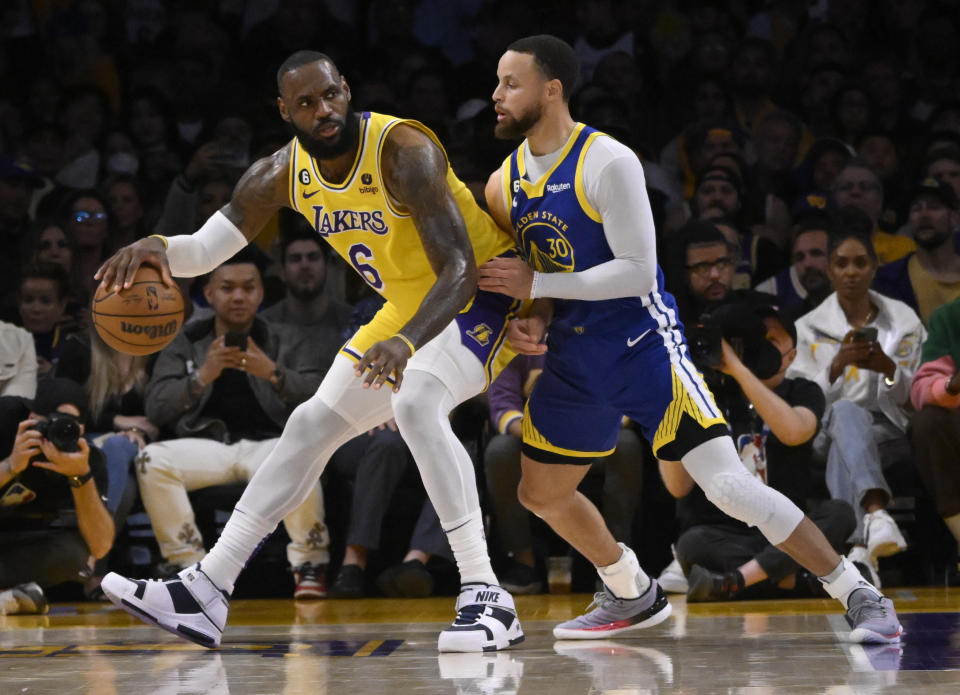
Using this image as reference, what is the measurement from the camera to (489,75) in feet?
27.8

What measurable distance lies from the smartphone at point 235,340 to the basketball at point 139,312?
169 cm

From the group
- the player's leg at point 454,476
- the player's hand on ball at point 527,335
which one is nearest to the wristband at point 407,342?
the player's leg at point 454,476

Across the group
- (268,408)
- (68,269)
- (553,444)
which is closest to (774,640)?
(553,444)

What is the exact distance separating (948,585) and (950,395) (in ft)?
2.72

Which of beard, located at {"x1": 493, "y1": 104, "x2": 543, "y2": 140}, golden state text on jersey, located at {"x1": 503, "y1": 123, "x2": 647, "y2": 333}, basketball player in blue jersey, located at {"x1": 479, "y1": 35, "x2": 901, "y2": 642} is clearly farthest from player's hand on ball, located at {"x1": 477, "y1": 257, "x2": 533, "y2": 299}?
beard, located at {"x1": 493, "y1": 104, "x2": 543, "y2": 140}

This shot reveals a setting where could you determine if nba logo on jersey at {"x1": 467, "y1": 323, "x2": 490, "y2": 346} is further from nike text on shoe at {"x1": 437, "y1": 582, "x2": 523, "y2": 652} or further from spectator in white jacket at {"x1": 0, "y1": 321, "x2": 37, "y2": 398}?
spectator in white jacket at {"x1": 0, "y1": 321, "x2": 37, "y2": 398}

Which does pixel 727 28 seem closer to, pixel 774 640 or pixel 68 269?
pixel 68 269

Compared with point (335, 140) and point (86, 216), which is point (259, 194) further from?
point (86, 216)

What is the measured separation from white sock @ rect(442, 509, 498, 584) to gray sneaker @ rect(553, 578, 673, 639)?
0.43m

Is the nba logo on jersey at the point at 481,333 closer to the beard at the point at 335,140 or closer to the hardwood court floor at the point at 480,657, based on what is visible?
the beard at the point at 335,140

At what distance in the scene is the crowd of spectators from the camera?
554cm

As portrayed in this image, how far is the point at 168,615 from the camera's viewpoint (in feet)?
12.8

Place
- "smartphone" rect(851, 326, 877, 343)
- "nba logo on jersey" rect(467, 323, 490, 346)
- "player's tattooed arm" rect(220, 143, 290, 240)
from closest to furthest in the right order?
"nba logo on jersey" rect(467, 323, 490, 346)
"player's tattooed arm" rect(220, 143, 290, 240)
"smartphone" rect(851, 326, 877, 343)

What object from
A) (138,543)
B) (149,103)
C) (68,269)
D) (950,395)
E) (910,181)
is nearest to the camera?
(950,395)
